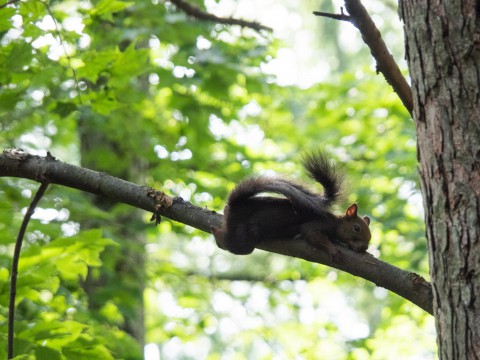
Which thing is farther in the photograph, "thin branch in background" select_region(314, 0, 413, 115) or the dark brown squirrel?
the dark brown squirrel

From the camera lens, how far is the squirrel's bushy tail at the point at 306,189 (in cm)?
342

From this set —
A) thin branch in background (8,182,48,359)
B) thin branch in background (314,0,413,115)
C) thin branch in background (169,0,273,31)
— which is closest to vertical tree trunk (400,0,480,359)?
thin branch in background (314,0,413,115)

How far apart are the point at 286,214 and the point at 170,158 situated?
11.1 ft

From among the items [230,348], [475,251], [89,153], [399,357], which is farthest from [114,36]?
[230,348]

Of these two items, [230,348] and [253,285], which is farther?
[230,348]

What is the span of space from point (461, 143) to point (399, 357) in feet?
20.4

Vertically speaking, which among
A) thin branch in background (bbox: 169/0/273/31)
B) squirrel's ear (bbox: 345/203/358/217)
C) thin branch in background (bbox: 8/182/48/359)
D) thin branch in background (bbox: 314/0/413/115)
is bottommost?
thin branch in background (bbox: 8/182/48/359)

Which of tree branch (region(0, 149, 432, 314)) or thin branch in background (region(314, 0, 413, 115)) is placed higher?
thin branch in background (region(314, 0, 413, 115))

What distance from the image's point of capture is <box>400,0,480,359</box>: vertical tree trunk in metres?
2.15

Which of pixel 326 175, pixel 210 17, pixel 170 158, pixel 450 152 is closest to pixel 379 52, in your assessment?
pixel 450 152

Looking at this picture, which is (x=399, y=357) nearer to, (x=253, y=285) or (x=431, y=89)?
(x=253, y=285)

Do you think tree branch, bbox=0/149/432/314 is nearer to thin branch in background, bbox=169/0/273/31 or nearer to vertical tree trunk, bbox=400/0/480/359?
vertical tree trunk, bbox=400/0/480/359

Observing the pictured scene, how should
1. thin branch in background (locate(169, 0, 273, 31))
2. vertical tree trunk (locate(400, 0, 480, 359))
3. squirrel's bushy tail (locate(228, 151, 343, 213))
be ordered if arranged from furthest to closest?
thin branch in background (locate(169, 0, 273, 31)), squirrel's bushy tail (locate(228, 151, 343, 213)), vertical tree trunk (locate(400, 0, 480, 359))

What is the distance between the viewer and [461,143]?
2238 mm
